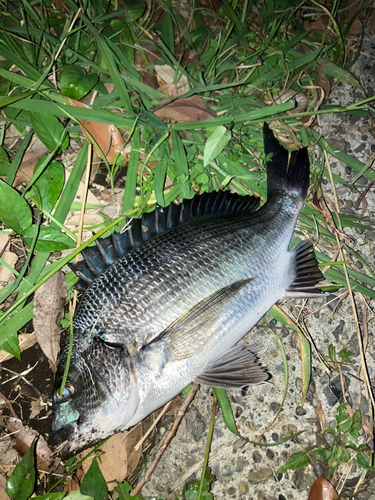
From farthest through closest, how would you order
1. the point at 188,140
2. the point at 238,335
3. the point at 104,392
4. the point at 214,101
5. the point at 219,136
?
the point at 214,101 < the point at 188,140 < the point at 219,136 < the point at 238,335 < the point at 104,392

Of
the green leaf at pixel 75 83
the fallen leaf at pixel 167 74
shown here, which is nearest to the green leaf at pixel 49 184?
the green leaf at pixel 75 83

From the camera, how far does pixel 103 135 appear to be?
268 cm

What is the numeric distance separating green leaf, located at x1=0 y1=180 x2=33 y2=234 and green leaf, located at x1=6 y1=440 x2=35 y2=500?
144cm

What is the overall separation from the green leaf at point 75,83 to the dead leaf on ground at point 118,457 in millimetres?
2456

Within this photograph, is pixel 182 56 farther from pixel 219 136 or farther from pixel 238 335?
Answer: pixel 238 335

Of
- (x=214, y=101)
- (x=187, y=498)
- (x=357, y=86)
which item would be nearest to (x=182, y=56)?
(x=214, y=101)

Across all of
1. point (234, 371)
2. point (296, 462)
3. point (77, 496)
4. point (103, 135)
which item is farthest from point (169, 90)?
point (77, 496)

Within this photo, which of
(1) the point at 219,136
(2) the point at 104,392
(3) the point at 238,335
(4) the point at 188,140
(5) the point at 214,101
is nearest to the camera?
(2) the point at 104,392

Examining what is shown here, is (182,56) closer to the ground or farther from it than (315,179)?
farther from it

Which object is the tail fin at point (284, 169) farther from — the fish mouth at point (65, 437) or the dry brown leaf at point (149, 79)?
the fish mouth at point (65, 437)

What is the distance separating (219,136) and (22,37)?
5.90 ft

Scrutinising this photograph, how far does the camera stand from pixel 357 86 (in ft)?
9.80

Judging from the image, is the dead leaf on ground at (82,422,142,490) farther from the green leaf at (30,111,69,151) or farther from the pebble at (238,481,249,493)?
the green leaf at (30,111,69,151)

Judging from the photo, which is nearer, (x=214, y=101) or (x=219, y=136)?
(x=219, y=136)
